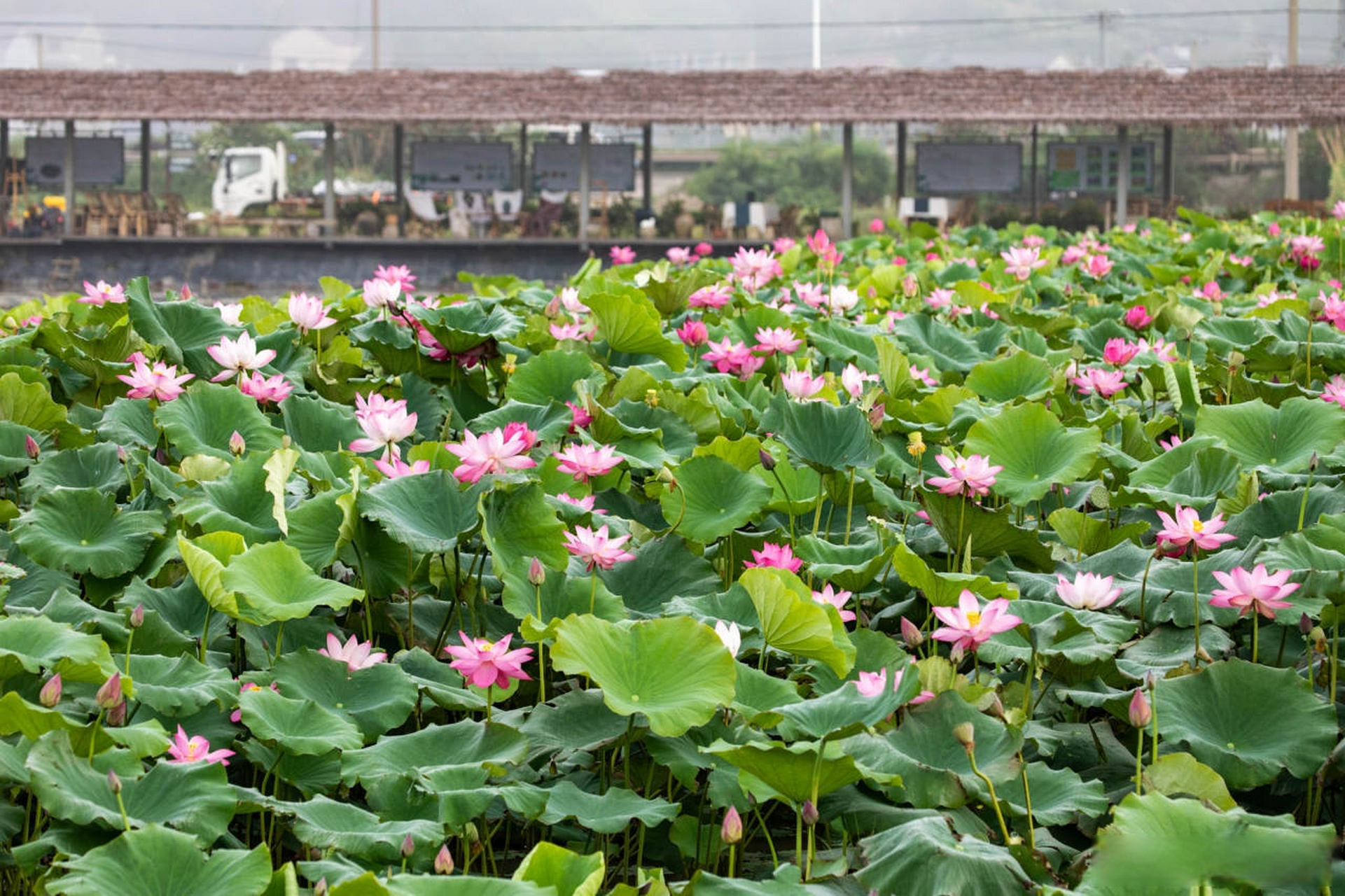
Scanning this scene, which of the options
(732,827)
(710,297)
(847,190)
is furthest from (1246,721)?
(847,190)

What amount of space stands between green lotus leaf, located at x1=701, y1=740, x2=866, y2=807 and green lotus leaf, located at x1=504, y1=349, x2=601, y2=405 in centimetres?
98

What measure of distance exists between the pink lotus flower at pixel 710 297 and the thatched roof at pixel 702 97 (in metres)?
14.9

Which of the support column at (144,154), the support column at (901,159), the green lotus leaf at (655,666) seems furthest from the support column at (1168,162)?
the green lotus leaf at (655,666)

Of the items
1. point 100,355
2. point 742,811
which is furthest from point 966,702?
point 100,355

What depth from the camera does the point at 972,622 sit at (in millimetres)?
1254

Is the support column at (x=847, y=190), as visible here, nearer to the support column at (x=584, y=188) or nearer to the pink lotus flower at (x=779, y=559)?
the support column at (x=584, y=188)

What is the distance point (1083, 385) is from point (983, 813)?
128 cm

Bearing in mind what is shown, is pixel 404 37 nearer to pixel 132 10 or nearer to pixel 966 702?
pixel 132 10

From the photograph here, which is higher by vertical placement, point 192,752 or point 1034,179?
point 1034,179

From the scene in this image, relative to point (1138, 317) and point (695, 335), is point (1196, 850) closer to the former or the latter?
point (695, 335)

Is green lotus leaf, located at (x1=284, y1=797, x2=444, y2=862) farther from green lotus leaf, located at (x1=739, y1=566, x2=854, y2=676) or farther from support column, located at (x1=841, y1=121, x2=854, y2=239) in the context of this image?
support column, located at (x1=841, y1=121, x2=854, y2=239)

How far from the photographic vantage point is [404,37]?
8012 cm

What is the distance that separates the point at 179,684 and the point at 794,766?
567 millimetres

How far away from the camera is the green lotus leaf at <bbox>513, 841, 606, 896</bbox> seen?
0.98 meters
